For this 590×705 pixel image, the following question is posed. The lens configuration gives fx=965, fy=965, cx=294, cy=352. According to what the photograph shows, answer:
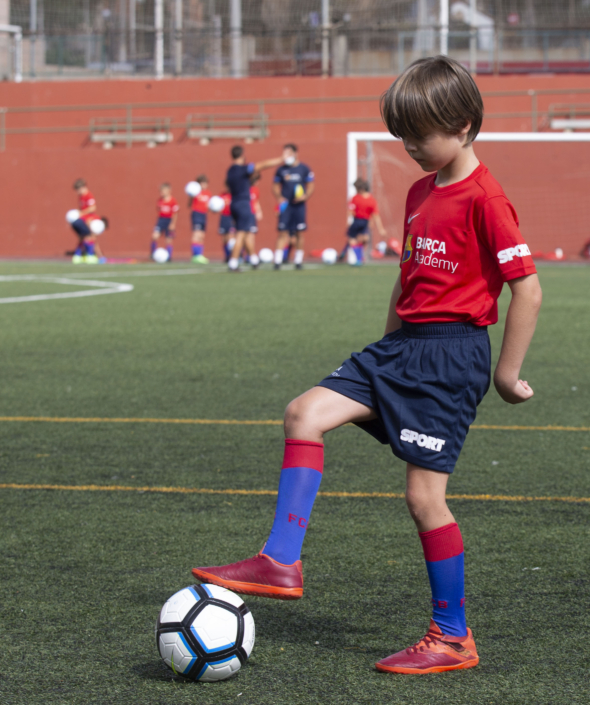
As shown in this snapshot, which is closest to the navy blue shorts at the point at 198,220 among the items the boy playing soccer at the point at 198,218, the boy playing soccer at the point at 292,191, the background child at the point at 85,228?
the boy playing soccer at the point at 198,218

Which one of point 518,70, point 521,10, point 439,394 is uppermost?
point 521,10

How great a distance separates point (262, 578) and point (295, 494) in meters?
0.22

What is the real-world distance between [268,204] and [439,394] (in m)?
23.4

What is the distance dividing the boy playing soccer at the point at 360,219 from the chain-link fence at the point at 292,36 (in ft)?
29.6

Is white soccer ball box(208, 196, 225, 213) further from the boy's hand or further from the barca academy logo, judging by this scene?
the boy's hand

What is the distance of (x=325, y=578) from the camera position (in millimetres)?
3012

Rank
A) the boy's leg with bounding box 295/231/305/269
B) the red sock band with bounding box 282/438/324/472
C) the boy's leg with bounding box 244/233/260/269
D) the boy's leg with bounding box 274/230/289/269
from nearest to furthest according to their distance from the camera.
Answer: the red sock band with bounding box 282/438/324/472 < the boy's leg with bounding box 244/233/260/269 < the boy's leg with bounding box 274/230/289/269 < the boy's leg with bounding box 295/231/305/269

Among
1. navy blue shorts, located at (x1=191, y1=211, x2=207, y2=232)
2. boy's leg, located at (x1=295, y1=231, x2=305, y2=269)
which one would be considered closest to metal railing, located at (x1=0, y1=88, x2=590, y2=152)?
navy blue shorts, located at (x1=191, y1=211, x2=207, y2=232)

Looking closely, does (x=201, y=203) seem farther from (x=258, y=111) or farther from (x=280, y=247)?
(x=258, y=111)

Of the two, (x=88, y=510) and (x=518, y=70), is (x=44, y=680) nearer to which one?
(x=88, y=510)

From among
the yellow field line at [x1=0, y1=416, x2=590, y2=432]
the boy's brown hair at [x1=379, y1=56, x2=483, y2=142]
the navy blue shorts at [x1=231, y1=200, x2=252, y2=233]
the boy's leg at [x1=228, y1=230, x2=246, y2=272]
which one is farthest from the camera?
the boy's leg at [x1=228, y1=230, x2=246, y2=272]

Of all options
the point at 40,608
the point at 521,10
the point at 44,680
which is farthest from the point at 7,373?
the point at 521,10

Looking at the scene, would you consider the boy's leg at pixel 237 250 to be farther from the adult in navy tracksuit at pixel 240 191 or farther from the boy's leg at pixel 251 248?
the boy's leg at pixel 251 248

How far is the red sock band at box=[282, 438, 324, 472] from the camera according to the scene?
94.0 inches
